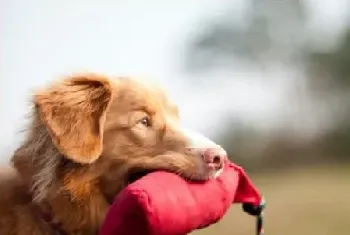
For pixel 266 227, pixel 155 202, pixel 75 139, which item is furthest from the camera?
pixel 266 227

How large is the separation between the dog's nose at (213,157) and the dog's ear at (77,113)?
0.18 metres

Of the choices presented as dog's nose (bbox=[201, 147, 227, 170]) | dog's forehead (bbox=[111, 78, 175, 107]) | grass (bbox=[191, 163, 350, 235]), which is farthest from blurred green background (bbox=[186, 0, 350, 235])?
dog's nose (bbox=[201, 147, 227, 170])

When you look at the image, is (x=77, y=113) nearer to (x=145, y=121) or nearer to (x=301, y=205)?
(x=145, y=121)

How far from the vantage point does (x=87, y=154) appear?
118 centimetres

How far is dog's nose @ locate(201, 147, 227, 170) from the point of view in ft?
3.89

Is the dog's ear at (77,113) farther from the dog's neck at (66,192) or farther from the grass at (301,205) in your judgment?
the grass at (301,205)

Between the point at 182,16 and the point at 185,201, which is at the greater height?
the point at 182,16

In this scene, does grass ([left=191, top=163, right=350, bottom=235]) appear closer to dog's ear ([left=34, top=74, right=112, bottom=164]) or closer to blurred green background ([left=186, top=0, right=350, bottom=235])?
blurred green background ([left=186, top=0, right=350, bottom=235])

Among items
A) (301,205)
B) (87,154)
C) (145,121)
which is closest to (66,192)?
(87,154)

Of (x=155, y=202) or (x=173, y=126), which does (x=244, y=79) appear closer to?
(x=173, y=126)

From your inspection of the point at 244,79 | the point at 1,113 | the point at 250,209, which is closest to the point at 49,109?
the point at 250,209

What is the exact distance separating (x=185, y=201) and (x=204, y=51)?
694mm

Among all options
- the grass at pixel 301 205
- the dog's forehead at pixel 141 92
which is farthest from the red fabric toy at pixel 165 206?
the grass at pixel 301 205

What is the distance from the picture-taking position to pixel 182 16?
1746mm
